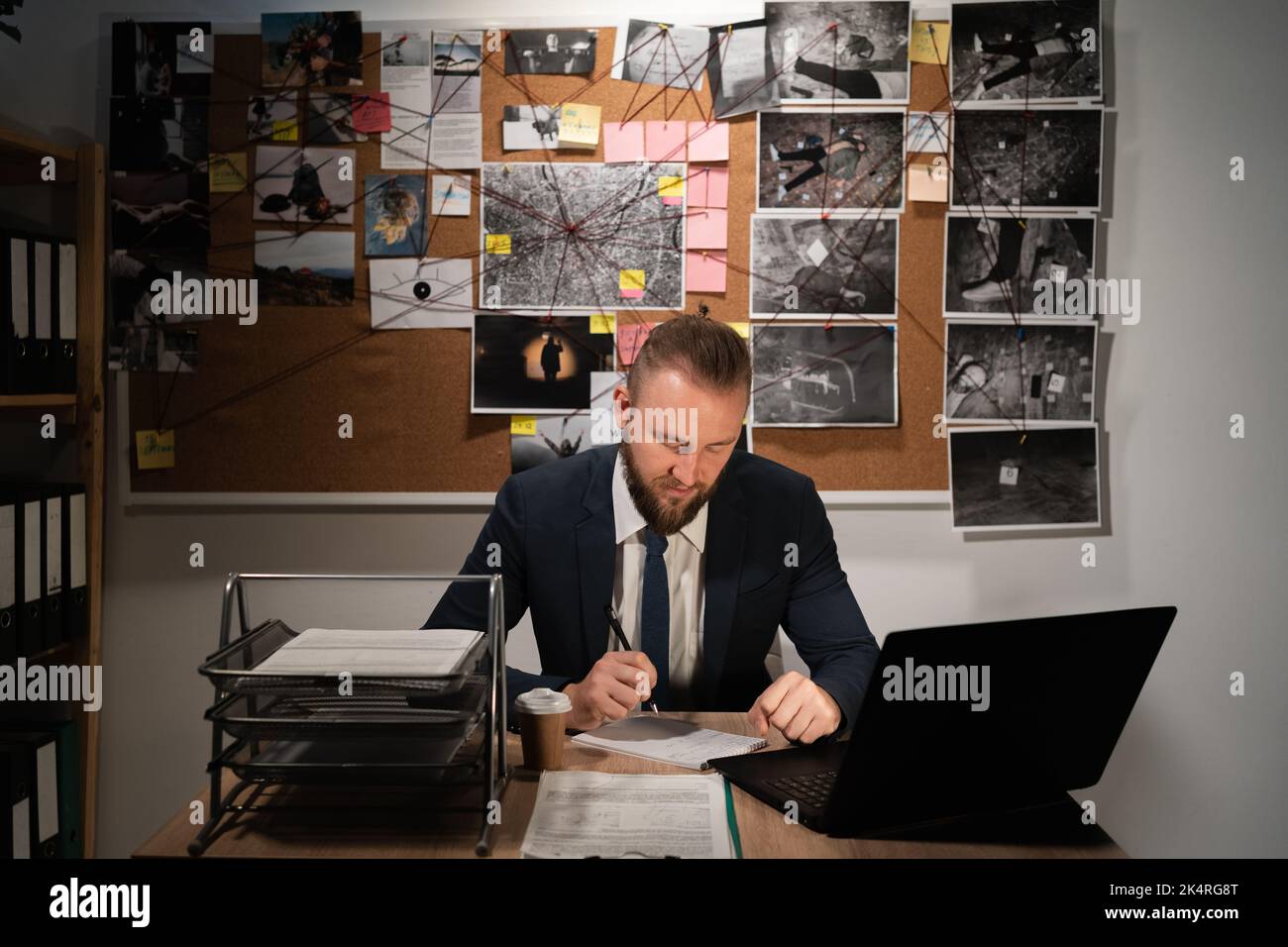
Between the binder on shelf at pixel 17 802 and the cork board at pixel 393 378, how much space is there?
597mm

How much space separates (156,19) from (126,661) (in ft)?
4.65

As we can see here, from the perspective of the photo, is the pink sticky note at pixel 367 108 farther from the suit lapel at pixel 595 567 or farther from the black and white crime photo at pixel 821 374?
the suit lapel at pixel 595 567

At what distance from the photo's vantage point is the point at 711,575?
168 centimetres

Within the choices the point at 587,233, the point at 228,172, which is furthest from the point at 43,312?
the point at 587,233

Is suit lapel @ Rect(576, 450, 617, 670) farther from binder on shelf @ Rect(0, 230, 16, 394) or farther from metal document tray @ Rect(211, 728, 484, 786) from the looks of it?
binder on shelf @ Rect(0, 230, 16, 394)

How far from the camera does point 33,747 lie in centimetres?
207

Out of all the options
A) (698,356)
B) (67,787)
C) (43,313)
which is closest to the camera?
(698,356)

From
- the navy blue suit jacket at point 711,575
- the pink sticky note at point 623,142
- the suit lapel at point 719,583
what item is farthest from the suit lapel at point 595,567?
the pink sticky note at point 623,142

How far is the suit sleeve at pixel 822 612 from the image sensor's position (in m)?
1.56

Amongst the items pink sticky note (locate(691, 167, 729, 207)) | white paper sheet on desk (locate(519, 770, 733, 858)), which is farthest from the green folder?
pink sticky note (locate(691, 167, 729, 207))

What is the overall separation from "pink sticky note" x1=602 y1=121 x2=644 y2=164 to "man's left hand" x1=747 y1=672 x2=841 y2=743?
4.43 ft

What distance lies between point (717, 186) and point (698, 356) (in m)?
0.78

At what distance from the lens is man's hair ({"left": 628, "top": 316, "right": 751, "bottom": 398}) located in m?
1.58

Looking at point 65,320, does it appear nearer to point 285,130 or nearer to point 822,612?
point 285,130
